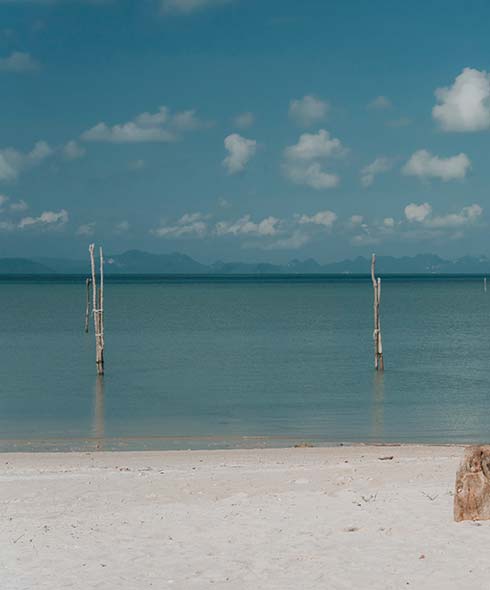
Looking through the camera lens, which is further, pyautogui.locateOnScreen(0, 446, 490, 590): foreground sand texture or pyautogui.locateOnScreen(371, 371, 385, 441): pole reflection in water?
pyautogui.locateOnScreen(371, 371, 385, 441): pole reflection in water

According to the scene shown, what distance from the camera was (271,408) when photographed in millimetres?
28672

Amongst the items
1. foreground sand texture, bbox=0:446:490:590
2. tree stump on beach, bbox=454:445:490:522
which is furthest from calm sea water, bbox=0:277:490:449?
tree stump on beach, bbox=454:445:490:522

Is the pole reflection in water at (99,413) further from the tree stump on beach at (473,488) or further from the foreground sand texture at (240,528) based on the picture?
the tree stump on beach at (473,488)

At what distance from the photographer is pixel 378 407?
93.7 feet

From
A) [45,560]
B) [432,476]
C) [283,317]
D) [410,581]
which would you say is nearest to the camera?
[410,581]

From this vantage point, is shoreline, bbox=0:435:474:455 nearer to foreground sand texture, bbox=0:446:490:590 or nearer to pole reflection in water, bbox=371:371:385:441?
pole reflection in water, bbox=371:371:385:441

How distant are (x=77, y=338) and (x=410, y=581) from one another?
47976 mm

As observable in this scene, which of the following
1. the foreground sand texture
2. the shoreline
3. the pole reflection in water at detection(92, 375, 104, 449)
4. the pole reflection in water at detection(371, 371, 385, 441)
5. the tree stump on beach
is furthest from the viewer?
the pole reflection in water at detection(371, 371, 385, 441)

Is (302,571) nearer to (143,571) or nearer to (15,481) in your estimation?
(143,571)

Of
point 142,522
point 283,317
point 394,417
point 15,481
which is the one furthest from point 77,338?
point 142,522

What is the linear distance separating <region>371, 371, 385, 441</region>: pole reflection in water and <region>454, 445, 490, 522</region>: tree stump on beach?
11.3 metres

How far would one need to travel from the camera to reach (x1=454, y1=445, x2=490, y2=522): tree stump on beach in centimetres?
1152

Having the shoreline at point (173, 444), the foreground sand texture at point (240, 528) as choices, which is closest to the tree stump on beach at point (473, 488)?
the foreground sand texture at point (240, 528)

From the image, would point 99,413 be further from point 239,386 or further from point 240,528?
point 240,528
